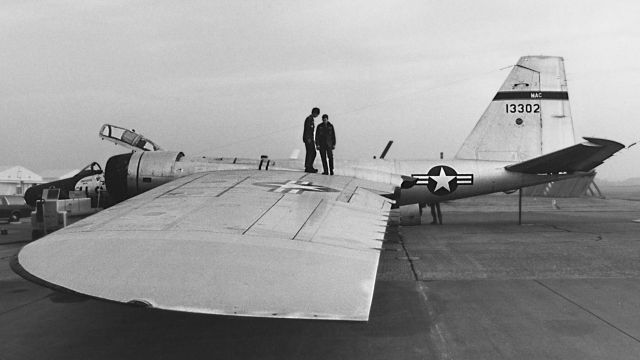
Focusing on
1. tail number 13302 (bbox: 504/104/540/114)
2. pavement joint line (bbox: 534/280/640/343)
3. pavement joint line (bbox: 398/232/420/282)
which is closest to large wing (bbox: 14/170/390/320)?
pavement joint line (bbox: 398/232/420/282)

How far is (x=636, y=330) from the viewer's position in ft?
15.9

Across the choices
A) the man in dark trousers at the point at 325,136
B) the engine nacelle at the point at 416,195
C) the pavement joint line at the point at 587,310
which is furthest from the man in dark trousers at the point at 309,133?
the pavement joint line at the point at 587,310

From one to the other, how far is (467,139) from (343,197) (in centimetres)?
785

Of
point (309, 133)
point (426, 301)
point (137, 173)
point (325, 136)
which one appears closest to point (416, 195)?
point (325, 136)

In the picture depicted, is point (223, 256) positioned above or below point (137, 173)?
below

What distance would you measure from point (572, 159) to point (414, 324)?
29.4ft

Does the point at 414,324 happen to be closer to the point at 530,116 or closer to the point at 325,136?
the point at 325,136

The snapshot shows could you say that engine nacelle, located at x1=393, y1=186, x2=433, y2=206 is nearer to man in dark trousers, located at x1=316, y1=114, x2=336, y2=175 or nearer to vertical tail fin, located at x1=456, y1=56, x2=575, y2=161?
vertical tail fin, located at x1=456, y1=56, x2=575, y2=161

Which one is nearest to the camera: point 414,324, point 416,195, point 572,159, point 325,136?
point 414,324

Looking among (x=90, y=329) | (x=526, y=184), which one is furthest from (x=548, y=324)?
(x=526, y=184)

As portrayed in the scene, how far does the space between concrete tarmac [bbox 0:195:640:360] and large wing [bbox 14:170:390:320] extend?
58 centimetres

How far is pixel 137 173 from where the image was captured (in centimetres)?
1058

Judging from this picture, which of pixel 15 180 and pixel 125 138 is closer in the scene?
pixel 125 138

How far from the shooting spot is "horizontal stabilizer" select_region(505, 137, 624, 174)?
36.5 ft
